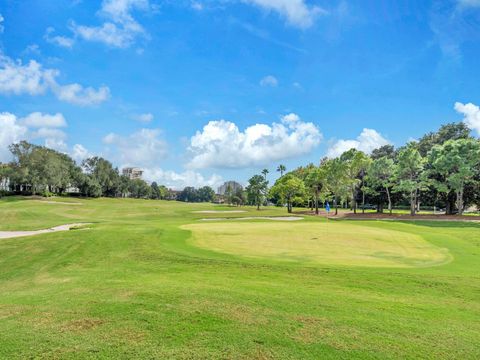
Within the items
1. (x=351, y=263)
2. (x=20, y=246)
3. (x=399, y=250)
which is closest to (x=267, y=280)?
(x=351, y=263)

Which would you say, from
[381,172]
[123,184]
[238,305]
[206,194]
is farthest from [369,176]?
[206,194]

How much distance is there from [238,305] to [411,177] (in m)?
56.4

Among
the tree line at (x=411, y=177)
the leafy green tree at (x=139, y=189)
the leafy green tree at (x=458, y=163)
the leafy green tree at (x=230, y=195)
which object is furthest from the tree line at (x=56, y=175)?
the leafy green tree at (x=458, y=163)

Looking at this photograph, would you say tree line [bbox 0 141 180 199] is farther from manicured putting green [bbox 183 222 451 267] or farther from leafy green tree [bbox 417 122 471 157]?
leafy green tree [bbox 417 122 471 157]

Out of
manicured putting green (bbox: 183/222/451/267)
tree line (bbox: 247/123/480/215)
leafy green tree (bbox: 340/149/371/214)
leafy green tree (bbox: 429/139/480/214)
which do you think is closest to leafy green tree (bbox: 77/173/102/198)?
tree line (bbox: 247/123/480/215)

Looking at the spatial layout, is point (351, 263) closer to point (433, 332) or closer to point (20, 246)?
point (433, 332)

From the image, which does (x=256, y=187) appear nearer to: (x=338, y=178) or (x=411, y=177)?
(x=338, y=178)

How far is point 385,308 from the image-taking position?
7.65m

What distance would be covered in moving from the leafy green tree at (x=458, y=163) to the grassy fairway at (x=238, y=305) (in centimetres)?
3900

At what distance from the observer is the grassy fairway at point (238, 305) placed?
5387 mm

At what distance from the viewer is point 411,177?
182ft

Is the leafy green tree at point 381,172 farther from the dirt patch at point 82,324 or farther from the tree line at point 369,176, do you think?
the dirt patch at point 82,324

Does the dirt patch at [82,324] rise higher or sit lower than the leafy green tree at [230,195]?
lower

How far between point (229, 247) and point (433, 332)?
1221 cm
